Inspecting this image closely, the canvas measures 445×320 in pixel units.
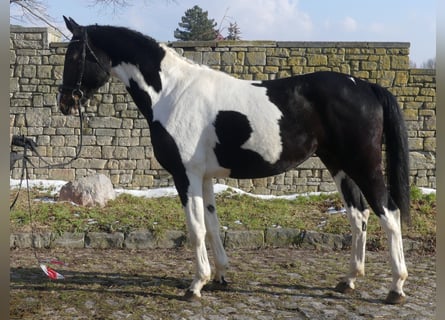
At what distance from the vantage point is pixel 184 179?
368 cm

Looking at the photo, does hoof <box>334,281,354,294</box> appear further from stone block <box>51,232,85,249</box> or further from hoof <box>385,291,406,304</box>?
stone block <box>51,232,85,249</box>

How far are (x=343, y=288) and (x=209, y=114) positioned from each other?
1902mm

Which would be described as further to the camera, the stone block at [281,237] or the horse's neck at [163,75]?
the stone block at [281,237]

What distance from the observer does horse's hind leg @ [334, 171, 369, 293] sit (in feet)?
13.3

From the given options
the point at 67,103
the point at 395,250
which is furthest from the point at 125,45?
the point at 395,250

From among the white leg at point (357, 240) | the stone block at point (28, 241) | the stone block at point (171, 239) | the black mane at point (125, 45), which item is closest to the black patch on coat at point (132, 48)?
the black mane at point (125, 45)

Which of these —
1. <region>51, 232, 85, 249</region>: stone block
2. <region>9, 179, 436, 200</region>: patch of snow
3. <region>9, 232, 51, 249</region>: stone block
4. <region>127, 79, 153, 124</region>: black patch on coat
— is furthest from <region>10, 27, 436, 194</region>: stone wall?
<region>127, 79, 153, 124</region>: black patch on coat

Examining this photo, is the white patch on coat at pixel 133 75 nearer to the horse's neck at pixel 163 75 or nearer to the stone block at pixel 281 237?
the horse's neck at pixel 163 75

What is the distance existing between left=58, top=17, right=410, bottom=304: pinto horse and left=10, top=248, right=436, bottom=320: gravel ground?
260mm

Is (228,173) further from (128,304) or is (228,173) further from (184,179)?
(128,304)

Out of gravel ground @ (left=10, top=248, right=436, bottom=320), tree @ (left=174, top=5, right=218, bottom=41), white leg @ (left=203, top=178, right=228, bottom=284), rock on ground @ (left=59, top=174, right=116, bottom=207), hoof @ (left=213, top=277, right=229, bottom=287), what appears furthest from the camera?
tree @ (left=174, top=5, right=218, bottom=41)

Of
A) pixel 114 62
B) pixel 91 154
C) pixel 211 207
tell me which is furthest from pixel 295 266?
pixel 91 154

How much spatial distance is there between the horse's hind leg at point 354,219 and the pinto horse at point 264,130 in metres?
0.25

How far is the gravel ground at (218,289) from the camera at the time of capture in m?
3.57
